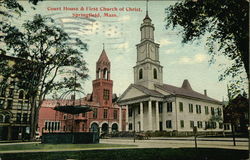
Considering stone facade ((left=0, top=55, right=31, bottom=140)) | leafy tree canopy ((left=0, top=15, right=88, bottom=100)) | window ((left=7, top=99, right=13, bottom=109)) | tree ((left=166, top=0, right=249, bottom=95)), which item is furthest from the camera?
window ((left=7, top=99, right=13, bottom=109))

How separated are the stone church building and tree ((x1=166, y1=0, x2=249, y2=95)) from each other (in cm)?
1504

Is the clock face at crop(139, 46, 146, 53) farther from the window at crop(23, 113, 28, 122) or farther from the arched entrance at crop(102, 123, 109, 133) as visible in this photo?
the arched entrance at crop(102, 123, 109, 133)

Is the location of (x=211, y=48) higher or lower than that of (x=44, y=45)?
lower

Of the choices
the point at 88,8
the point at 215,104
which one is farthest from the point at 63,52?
the point at 215,104

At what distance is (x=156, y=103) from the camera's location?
92.6 ft

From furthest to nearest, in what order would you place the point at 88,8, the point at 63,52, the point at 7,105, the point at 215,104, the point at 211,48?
the point at 215,104
the point at 7,105
the point at 63,52
the point at 211,48
the point at 88,8

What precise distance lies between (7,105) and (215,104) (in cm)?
2968

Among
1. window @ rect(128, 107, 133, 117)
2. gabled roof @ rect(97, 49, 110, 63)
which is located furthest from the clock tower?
gabled roof @ rect(97, 49, 110, 63)

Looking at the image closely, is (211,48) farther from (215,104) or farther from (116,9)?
(215,104)

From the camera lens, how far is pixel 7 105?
20.8 meters

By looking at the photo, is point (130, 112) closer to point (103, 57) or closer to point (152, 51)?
point (152, 51)

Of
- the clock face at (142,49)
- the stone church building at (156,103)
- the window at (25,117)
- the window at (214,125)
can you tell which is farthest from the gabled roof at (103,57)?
the window at (214,125)

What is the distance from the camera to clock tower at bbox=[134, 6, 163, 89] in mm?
25453

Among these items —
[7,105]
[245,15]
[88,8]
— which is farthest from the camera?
[7,105]
